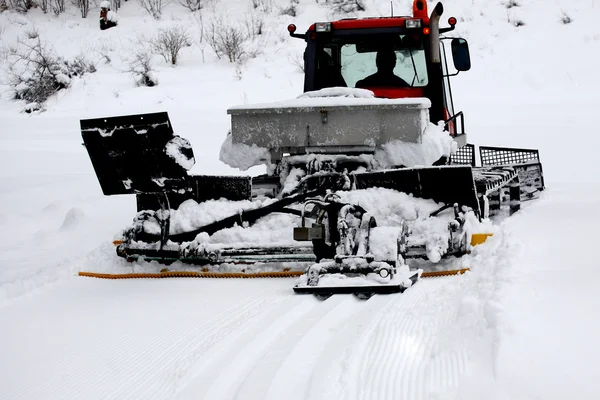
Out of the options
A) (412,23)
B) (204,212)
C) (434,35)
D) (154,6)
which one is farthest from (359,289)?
(154,6)

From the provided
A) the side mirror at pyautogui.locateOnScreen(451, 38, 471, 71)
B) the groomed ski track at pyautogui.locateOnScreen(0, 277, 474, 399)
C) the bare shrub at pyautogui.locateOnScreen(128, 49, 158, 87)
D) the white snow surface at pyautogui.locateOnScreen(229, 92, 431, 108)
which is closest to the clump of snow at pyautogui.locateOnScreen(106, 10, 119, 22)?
the bare shrub at pyautogui.locateOnScreen(128, 49, 158, 87)

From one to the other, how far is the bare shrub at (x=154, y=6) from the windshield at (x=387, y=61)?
1409 centimetres

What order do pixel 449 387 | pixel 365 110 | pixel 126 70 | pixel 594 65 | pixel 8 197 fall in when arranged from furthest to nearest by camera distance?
1. pixel 126 70
2. pixel 594 65
3. pixel 8 197
4. pixel 365 110
5. pixel 449 387

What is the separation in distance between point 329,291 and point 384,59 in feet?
11.7

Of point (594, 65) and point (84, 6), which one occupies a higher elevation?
point (84, 6)

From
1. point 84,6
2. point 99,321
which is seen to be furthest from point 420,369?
point 84,6

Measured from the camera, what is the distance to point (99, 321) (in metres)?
4.57

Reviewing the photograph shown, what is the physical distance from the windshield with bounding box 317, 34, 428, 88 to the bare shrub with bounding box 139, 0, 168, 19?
14088mm

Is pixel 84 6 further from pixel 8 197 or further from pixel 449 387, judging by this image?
pixel 449 387

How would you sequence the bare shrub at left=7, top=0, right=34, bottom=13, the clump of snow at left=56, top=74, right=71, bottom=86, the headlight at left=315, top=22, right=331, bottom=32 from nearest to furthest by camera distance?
the headlight at left=315, top=22, right=331, bottom=32 < the clump of snow at left=56, top=74, right=71, bottom=86 < the bare shrub at left=7, top=0, right=34, bottom=13

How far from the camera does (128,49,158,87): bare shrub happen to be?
1738 centimetres

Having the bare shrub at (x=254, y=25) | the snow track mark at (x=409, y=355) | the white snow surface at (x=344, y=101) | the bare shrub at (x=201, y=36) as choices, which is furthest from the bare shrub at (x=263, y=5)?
the snow track mark at (x=409, y=355)

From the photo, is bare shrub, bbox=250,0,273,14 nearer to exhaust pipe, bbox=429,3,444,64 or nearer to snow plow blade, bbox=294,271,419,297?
exhaust pipe, bbox=429,3,444,64

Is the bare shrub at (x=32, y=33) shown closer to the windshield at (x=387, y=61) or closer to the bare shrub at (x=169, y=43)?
the bare shrub at (x=169, y=43)
